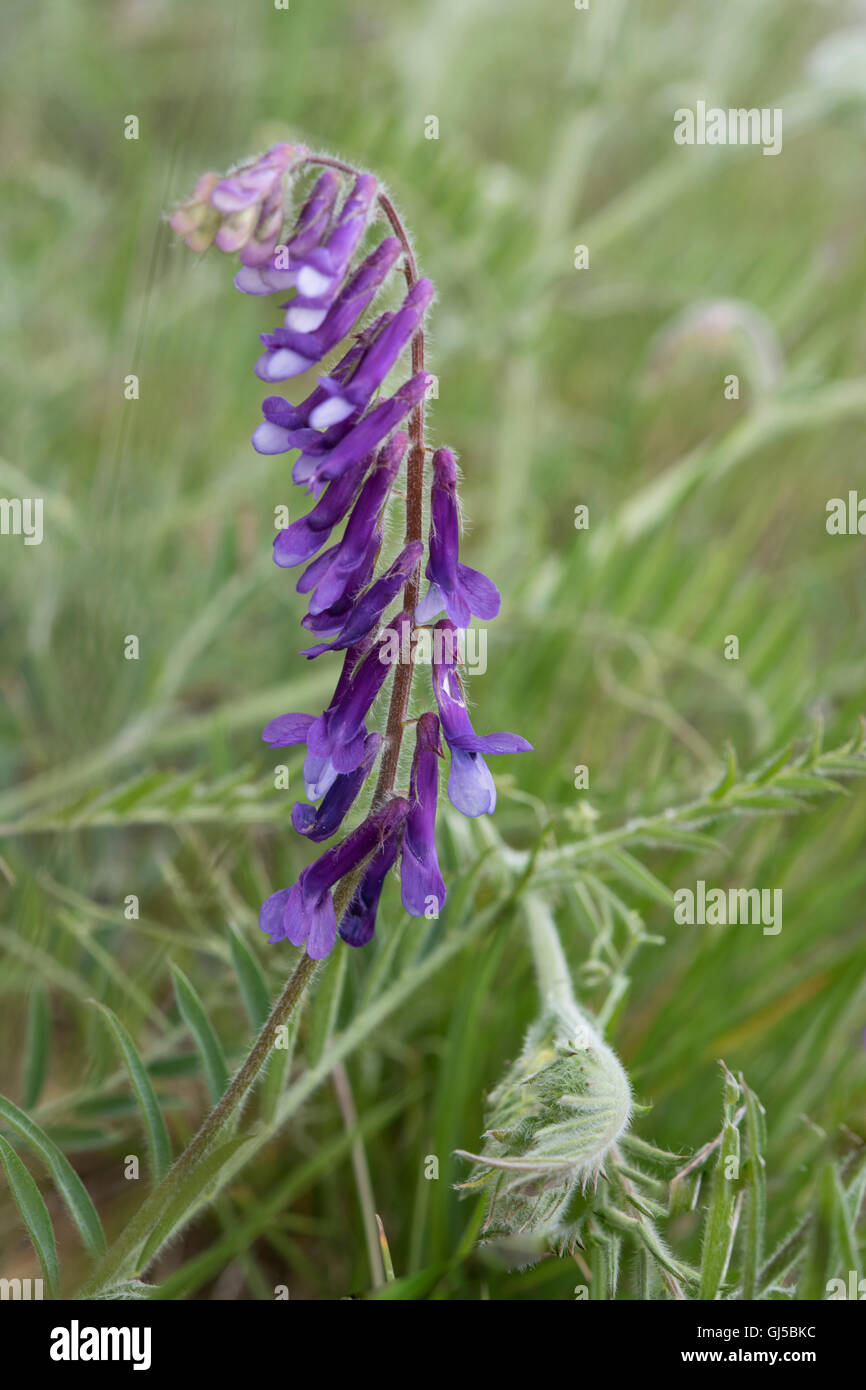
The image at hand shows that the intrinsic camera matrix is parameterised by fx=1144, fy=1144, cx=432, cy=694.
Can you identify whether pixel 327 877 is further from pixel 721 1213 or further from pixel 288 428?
pixel 721 1213

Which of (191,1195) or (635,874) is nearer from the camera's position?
(191,1195)

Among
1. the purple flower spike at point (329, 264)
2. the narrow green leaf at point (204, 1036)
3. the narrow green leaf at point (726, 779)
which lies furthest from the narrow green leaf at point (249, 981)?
the purple flower spike at point (329, 264)

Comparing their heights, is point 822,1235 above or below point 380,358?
below

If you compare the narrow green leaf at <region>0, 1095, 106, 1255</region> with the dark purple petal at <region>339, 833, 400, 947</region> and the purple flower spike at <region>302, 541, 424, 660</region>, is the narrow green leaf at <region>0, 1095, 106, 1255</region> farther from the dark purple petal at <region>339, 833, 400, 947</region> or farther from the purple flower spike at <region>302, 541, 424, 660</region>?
the purple flower spike at <region>302, 541, 424, 660</region>

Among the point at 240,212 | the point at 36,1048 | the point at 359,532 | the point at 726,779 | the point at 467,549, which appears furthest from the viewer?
the point at 467,549

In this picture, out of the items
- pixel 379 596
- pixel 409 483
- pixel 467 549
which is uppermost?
pixel 467 549

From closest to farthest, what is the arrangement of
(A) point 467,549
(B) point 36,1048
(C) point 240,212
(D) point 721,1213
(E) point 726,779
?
(C) point 240,212 → (D) point 721,1213 → (E) point 726,779 → (B) point 36,1048 → (A) point 467,549

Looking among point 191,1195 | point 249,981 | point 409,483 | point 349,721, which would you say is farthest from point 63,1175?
point 409,483
